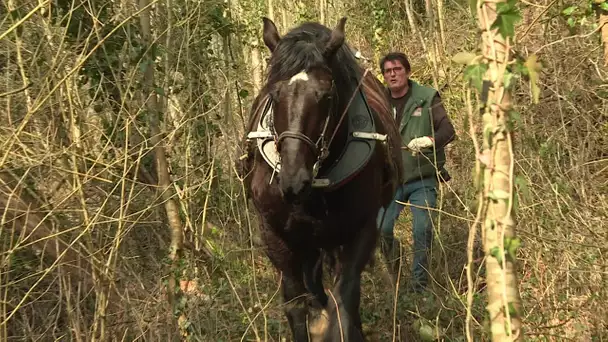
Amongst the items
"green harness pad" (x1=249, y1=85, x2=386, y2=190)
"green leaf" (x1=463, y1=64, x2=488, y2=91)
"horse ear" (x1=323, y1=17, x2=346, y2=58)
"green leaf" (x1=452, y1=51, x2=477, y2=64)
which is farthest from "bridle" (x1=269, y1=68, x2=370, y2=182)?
"green leaf" (x1=463, y1=64, x2=488, y2=91)

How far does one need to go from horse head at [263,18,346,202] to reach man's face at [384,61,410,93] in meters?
1.86

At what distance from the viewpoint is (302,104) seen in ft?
14.2

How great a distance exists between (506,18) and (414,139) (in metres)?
3.95

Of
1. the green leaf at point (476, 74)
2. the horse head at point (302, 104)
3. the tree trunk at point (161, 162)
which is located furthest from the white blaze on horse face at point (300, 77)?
the green leaf at point (476, 74)

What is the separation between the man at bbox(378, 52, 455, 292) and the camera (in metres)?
6.47

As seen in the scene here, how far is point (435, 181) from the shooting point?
6648mm

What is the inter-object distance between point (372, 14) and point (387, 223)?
7770 millimetres

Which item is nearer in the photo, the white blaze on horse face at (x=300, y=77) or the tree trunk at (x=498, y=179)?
the tree trunk at (x=498, y=179)

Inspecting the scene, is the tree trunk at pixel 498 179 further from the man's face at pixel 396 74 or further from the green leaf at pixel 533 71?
the man's face at pixel 396 74

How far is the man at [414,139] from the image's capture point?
6.47 metres

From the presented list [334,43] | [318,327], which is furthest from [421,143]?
[318,327]

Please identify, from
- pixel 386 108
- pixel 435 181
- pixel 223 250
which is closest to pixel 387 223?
pixel 435 181

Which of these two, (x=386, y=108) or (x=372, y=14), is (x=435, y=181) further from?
(x=372, y=14)

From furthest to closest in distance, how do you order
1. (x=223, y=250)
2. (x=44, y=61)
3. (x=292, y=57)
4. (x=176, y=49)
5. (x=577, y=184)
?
(x=176, y=49) < (x=223, y=250) < (x=577, y=184) < (x=44, y=61) < (x=292, y=57)
